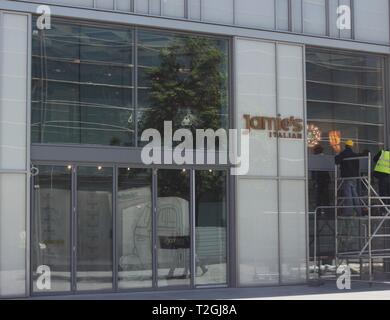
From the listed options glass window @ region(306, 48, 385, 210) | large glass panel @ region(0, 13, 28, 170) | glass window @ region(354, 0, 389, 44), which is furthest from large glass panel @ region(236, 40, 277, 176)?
large glass panel @ region(0, 13, 28, 170)

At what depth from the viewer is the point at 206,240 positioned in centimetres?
1634

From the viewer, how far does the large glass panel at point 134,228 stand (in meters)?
15.4

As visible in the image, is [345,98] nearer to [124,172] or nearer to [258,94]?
[258,94]

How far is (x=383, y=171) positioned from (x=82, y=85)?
7.59m

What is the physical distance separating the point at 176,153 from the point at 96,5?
12.0 ft

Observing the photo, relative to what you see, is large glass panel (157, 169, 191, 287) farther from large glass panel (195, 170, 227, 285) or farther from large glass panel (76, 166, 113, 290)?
large glass panel (76, 166, 113, 290)

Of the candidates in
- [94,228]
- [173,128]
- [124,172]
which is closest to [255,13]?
[173,128]

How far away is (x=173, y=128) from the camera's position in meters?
16.2

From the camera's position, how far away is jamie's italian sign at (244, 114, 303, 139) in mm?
16812

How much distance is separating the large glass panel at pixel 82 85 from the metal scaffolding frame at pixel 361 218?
5.38 meters

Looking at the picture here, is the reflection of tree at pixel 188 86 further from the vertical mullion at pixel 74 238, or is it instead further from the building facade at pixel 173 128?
the vertical mullion at pixel 74 238
